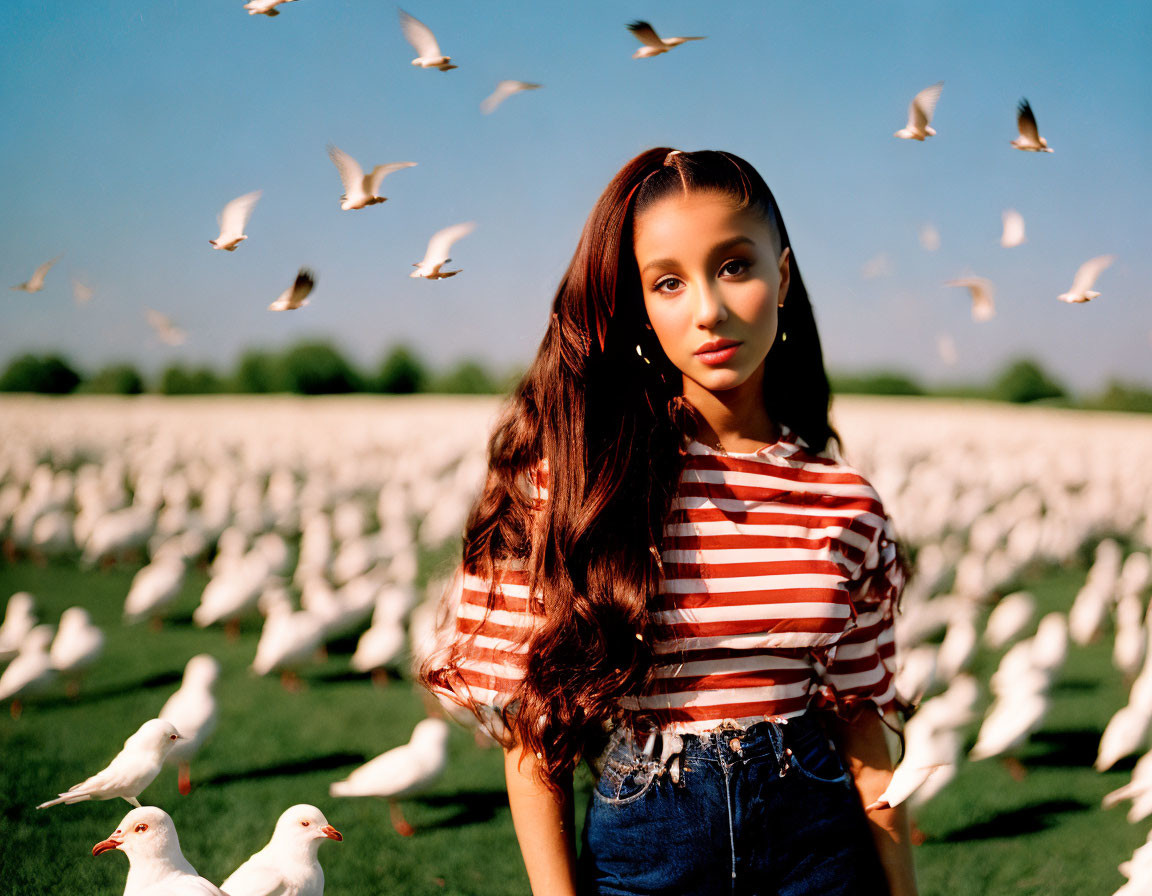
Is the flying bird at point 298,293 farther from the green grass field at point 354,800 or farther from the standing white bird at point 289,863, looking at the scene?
the green grass field at point 354,800

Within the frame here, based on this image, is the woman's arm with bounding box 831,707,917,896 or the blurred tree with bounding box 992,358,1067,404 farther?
the blurred tree with bounding box 992,358,1067,404

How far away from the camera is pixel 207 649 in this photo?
5242 millimetres

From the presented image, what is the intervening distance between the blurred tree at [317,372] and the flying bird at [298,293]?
112 ft

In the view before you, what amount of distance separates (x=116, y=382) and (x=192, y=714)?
91.1ft

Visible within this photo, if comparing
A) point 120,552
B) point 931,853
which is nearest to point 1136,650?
point 931,853

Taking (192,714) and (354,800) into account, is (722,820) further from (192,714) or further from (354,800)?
(192,714)

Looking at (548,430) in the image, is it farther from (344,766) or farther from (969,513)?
(969,513)

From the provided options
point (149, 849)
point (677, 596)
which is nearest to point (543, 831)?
point (677, 596)

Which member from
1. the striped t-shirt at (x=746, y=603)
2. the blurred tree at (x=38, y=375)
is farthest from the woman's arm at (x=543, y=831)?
the blurred tree at (x=38, y=375)

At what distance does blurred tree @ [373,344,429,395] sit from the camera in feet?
115

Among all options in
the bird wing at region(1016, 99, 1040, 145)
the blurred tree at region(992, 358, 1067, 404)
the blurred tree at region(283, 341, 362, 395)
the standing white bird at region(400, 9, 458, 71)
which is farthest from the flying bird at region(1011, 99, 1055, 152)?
the blurred tree at region(283, 341, 362, 395)

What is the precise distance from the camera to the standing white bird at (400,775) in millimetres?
3061

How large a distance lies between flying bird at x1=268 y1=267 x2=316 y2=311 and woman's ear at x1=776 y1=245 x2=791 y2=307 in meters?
0.70

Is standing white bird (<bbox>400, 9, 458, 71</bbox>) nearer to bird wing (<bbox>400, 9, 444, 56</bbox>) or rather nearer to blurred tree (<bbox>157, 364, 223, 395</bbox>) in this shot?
bird wing (<bbox>400, 9, 444, 56</bbox>)
